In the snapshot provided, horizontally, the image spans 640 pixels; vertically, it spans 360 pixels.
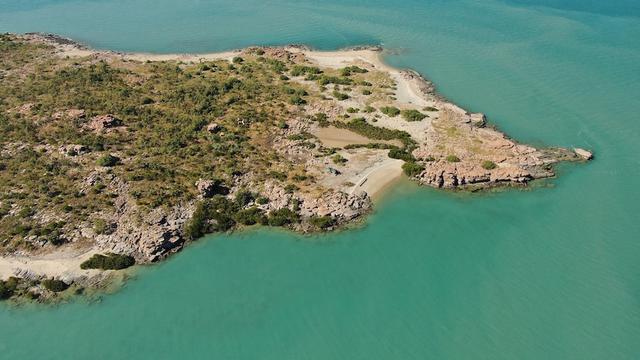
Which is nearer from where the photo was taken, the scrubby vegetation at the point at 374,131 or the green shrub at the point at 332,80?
the scrubby vegetation at the point at 374,131

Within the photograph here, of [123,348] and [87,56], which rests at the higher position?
[87,56]

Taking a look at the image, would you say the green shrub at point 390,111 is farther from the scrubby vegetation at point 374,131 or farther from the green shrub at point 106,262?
the green shrub at point 106,262

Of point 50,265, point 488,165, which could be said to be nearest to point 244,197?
point 50,265

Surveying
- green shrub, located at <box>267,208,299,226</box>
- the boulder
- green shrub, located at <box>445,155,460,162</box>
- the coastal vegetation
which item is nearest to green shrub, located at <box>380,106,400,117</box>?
the coastal vegetation

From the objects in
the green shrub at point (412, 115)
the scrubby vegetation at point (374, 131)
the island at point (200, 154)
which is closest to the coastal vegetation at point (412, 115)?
the green shrub at point (412, 115)

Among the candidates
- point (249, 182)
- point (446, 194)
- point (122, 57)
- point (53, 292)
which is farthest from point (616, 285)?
point (122, 57)

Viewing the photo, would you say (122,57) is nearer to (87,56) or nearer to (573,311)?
(87,56)
